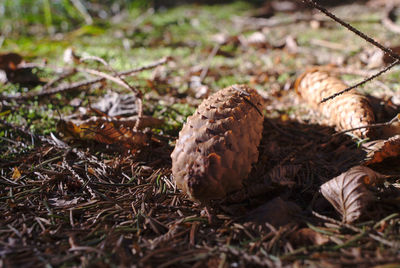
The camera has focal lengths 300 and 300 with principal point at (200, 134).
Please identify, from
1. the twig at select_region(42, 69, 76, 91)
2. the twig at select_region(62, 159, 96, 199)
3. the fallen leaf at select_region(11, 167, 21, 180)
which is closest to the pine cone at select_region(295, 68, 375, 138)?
the twig at select_region(62, 159, 96, 199)

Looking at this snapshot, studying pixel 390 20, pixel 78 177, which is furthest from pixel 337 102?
pixel 390 20

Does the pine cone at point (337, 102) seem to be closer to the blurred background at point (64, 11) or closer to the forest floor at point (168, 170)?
the forest floor at point (168, 170)

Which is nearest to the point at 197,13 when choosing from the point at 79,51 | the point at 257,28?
the point at 257,28

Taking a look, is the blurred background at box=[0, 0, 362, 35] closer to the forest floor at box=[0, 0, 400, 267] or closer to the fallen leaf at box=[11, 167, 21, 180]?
the forest floor at box=[0, 0, 400, 267]

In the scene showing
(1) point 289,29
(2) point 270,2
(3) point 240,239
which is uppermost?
(2) point 270,2

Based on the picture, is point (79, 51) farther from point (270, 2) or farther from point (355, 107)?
point (270, 2)

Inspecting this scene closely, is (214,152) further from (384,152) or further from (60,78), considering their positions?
(60,78)

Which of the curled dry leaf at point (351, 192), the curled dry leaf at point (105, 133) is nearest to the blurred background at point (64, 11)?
the curled dry leaf at point (105, 133)
